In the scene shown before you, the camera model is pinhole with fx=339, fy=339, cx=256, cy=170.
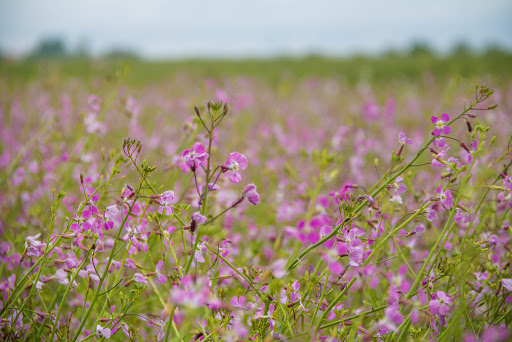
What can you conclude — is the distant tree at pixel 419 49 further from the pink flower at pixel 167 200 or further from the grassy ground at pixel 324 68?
the pink flower at pixel 167 200

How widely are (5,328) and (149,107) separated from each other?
20.8ft

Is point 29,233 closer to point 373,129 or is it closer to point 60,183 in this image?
point 60,183

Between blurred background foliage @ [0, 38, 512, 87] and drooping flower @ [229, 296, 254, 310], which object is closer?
drooping flower @ [229, 296, 254, 310]

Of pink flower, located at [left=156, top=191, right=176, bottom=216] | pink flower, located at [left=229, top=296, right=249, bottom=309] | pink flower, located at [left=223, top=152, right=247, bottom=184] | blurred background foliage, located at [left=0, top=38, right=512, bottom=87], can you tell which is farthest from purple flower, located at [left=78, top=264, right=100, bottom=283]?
blurred background foliage, located at [left=0, top=38, right=512, bottom=87]

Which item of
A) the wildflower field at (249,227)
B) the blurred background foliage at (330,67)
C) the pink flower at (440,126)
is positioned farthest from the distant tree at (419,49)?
the pink flower at (440,126)

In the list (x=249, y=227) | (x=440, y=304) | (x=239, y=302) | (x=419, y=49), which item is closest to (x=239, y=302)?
(x=239, y=302)

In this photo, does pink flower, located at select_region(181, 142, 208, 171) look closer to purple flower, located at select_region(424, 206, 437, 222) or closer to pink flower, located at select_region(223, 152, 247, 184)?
pink flower, located at select_region(223, 152, 247, 184)

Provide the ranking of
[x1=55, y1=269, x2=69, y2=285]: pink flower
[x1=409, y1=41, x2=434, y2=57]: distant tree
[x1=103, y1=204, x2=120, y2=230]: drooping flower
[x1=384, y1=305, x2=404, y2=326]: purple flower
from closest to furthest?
[x1=384, y1=305, x2=404, y2=326]: purple flower, [x1=103, y1=204, x2=120, y2=230]: drooping flower, [x1=55, y1=269, x2=69, y2=285]: pink flower, [x1=409, y1=41, x2=434, y2=57]: distant tree

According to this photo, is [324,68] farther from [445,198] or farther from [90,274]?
[90,274]

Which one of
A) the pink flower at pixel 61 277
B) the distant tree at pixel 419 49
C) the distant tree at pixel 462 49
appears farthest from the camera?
the distant tree at pixel 419 49

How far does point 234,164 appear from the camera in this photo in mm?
1222

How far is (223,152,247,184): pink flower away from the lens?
1210mm

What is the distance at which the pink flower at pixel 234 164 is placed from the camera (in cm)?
121

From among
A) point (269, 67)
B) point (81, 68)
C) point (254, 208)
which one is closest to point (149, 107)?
point (254, 208)
